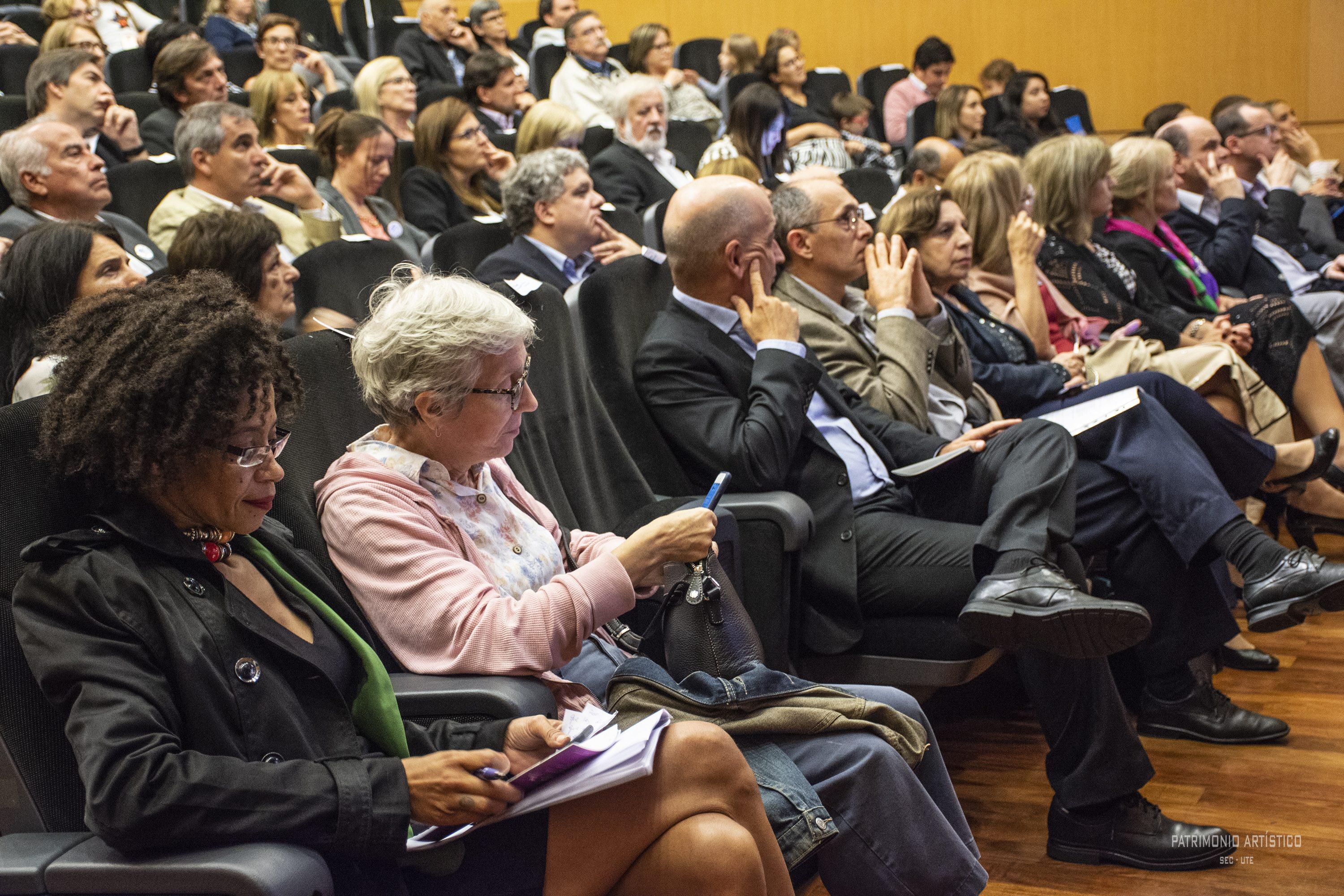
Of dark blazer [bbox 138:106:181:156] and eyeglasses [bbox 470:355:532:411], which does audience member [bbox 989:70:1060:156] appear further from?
eyeglasses [bbox 470:355:532:411]

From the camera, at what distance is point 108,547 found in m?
1.09

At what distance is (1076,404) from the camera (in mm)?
2605

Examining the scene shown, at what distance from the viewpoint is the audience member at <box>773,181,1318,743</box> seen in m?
2.18

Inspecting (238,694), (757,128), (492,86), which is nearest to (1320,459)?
(238,694)

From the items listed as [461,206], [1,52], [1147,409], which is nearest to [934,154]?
[461,206]

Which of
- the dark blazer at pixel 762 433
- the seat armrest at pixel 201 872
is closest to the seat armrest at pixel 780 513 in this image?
the dark blazer at pixel 762 433

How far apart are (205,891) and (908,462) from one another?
1528mm

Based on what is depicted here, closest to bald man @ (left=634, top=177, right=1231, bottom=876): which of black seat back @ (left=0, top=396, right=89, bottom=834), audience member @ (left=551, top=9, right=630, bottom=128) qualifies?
black seat back @ (left=0, top=396, right=89, bottom=834)

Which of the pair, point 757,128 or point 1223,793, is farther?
point 757,128

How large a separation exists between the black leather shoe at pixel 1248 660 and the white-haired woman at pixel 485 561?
1.45 meters

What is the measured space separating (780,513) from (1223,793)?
0.91 m

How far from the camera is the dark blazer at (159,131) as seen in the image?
162 inches

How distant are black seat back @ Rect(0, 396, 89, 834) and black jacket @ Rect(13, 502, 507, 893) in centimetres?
4

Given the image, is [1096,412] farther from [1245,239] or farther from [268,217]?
[1245,239]
